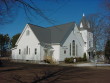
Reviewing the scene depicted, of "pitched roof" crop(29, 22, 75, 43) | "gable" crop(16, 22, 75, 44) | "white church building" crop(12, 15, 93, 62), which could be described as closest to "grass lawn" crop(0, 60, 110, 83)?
"white church building" crop(12, 15, 93, 62)

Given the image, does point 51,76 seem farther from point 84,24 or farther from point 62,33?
→ point 84,24

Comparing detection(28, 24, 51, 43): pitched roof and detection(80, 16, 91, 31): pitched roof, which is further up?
detection(80, 16, 91, 31): pitched roof

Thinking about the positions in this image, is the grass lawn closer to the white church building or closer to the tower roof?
the white church building

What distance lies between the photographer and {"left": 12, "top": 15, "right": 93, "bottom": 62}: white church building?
3472 centimetres

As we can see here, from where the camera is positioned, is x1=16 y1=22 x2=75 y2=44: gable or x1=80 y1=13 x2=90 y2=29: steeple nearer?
x1=16 y1=22 x2=75 y2=44: gable

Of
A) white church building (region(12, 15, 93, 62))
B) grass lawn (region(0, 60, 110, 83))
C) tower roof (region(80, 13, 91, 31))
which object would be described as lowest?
grass lawn (region(0, 60, 110, 83))

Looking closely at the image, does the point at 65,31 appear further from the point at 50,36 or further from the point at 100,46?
the point at 100,46

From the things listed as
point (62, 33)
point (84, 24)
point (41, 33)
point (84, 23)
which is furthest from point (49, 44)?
point (84, 23)

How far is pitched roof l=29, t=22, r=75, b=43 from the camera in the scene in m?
35.5

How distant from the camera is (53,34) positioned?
38969mm

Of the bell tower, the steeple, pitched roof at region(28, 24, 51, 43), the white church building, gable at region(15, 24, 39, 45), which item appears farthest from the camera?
the steeple

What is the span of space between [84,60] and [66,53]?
6.18 m

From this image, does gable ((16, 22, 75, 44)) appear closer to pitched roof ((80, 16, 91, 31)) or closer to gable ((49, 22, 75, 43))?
gable ((49, 22, 75, 43))

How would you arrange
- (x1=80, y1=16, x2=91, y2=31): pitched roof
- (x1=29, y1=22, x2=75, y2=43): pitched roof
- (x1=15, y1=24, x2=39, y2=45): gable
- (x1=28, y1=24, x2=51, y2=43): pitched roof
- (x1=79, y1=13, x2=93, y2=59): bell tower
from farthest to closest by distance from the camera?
(x1=80, y1=16, x2=91, y2=31): pitched roof < (x1=79, y1=13, x2=93, y2=59): bell tower < (x1=15, y1=24, x2=39, y2=45): gable < (x1=29, y1=22, x2=75, y2=43): pitched roof < (x1=28, y1=24, x2=51, y2=43): pitched roof
